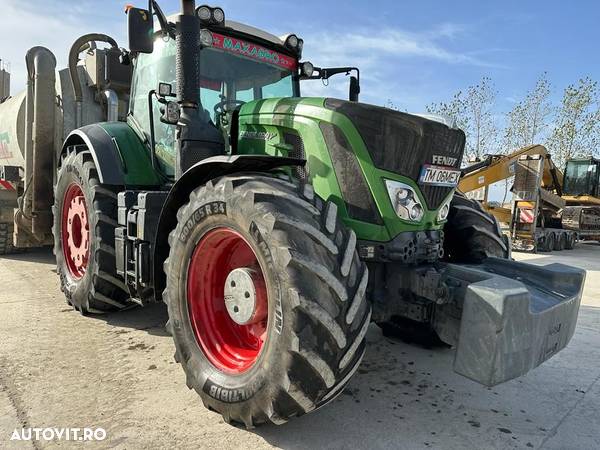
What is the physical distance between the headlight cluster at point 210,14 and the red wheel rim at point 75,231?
7.29 ft

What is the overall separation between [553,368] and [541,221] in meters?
13.0

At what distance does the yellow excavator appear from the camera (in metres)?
13.6

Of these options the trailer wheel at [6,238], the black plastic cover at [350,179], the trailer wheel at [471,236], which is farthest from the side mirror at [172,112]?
the trailer wheel at [6,238]

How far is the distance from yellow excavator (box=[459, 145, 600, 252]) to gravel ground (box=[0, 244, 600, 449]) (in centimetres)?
928

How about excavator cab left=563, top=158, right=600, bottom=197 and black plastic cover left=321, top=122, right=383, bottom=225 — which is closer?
black plastic cover left=321, top=122, right=383, bottom=225

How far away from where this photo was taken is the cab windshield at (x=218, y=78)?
3863mm

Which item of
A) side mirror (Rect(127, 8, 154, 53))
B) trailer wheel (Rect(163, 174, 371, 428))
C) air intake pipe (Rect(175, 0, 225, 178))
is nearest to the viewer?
trailer wheel (Rect(163, 174, 371, 428))

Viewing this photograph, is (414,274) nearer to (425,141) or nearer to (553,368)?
(425,141)

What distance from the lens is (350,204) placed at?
2.85m

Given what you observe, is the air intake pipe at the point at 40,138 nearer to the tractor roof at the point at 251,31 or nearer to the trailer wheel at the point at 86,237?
the trailer wheel at the point at 86,237

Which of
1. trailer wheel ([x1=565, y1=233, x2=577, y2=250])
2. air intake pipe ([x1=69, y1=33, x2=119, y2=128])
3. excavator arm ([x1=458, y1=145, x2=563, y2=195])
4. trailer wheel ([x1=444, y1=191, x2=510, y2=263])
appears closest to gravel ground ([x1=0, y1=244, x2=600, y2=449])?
trailer wheel ([x1=444, y1=191, x2=510, y2=263])

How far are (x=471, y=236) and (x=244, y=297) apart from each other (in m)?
2.01

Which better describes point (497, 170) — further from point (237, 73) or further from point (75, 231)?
point (75, 231)
